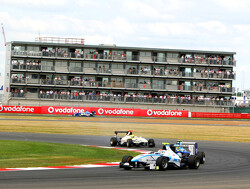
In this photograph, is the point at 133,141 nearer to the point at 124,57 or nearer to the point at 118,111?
the point at 118,111

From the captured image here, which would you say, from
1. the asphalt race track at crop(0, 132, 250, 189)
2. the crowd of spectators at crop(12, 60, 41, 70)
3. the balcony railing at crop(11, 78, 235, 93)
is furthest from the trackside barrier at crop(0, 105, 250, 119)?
the asphalt race track at crop(0, 132, 250, 189)

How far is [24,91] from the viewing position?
261 feet

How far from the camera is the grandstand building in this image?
260ft

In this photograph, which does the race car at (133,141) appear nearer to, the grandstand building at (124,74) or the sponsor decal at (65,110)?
the sponsor decal at (65,110)

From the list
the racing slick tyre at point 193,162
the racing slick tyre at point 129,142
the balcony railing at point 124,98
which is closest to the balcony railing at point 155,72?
the balcony railing at point 124,98

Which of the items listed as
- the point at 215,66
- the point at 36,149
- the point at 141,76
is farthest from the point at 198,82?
the point at 36,149

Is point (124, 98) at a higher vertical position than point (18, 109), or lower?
higher

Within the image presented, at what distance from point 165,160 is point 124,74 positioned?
65688mm

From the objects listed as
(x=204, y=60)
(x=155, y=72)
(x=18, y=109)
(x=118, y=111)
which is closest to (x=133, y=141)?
(x=118, y=111)

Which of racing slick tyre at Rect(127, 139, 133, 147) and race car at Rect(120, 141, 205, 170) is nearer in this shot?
race car at Rect(120, 141, 205, 170)

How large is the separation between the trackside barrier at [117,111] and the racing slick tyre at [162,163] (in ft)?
181

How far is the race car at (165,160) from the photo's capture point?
53.0 feet

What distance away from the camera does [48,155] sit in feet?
67.6

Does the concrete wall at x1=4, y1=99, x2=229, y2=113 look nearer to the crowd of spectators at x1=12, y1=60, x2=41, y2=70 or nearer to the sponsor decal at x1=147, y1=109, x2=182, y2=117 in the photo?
the sponsor decal at x1=147, y1=109, x2=182, y2=117
